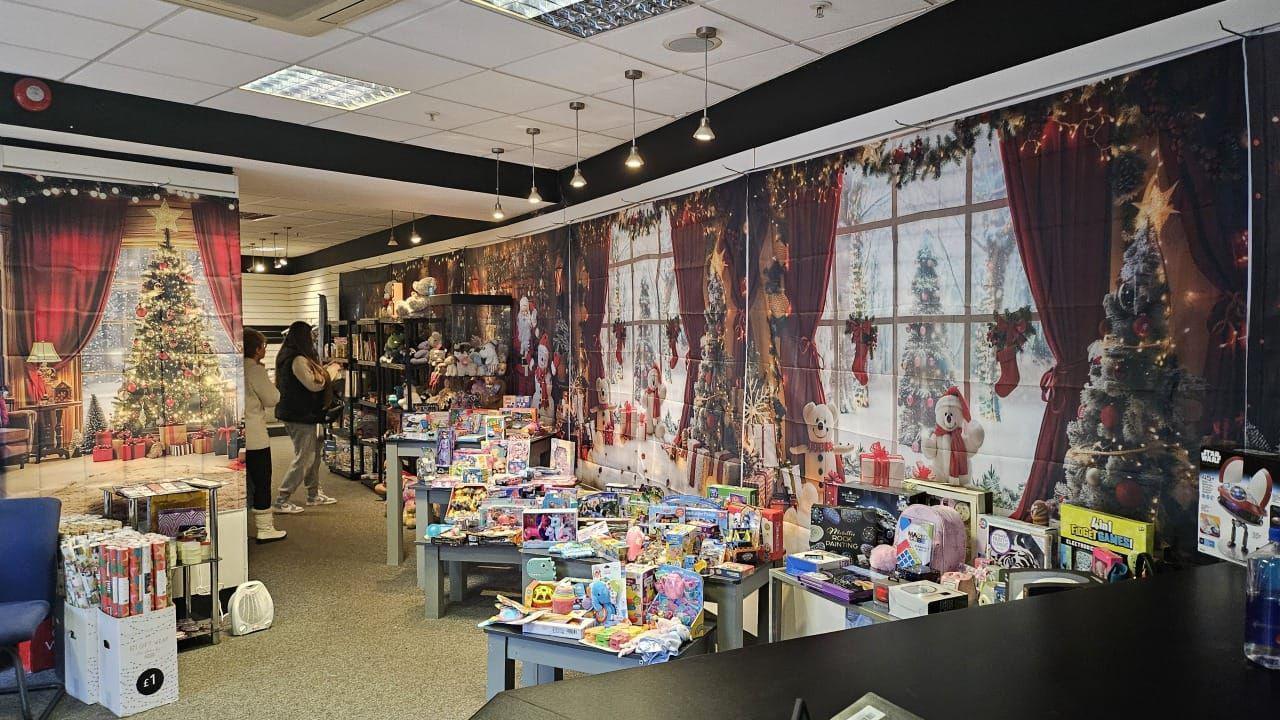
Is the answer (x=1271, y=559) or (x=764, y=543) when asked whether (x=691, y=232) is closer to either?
(x=764, y=543)

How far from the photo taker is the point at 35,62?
412 centimetres

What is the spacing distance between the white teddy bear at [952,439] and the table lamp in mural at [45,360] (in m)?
4.97

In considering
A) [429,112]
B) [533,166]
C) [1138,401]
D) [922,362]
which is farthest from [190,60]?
[1138,401]

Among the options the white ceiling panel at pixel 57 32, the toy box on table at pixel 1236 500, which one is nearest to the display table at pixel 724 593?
the toy box on table at pixel 1236 500

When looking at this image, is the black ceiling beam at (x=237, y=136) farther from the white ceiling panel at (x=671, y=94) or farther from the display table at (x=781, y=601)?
the display table at (x=781, y=601)

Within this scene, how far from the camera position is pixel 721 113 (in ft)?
16.5

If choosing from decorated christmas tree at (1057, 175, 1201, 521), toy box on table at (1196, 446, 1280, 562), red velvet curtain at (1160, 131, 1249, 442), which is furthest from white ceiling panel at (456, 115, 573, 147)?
toy box on table at (1196, 446, 1280, 562)

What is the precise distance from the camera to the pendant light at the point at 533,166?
543cm

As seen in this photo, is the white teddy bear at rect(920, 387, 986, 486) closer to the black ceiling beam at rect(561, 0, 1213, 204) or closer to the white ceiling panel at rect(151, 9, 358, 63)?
the black ceiling beam at rect(561, 0, 1213, 204)

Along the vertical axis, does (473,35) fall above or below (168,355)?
above

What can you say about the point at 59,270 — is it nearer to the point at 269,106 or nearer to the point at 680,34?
the point at 269,106

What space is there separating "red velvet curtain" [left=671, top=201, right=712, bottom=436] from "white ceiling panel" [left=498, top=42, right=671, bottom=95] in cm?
111

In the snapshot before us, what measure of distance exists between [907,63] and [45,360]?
510 centimetres

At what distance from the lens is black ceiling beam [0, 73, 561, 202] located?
448 cm
